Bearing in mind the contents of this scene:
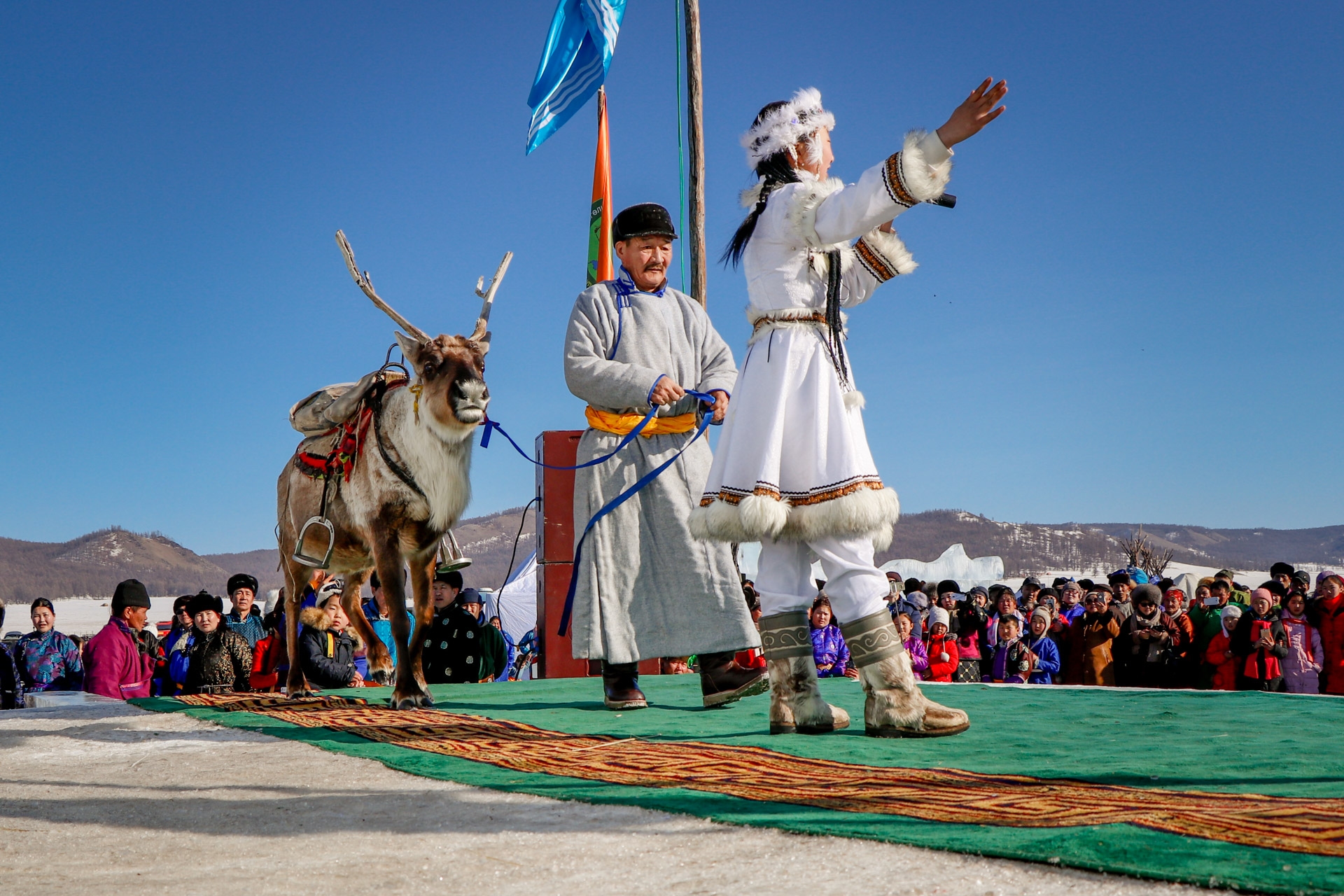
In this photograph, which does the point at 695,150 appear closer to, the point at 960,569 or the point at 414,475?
the point at 414,475

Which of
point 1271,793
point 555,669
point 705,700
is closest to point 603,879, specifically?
point 1271,793

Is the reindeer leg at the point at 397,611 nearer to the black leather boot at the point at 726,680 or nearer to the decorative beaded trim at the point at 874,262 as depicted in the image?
the black leather boot at the point at 726,680

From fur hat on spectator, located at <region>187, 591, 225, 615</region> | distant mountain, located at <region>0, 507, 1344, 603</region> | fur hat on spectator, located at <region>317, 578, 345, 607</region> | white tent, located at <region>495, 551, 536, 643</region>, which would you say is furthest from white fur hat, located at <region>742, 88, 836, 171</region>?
distant mountain, located at <region>0, 507, 1344, 603</region>

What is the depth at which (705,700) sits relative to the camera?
4.57 m

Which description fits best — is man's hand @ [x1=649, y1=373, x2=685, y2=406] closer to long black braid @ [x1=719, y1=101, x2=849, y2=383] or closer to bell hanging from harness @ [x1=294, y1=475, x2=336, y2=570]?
long black braid @ [x1=719, y1=101, x2=849, y2=383]

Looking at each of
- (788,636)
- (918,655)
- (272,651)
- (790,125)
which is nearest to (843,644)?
(918,655)

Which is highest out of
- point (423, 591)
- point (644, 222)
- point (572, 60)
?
point (572, 60)

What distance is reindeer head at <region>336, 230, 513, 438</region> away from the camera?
500cm

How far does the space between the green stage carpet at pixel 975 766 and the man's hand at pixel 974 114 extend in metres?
1.85

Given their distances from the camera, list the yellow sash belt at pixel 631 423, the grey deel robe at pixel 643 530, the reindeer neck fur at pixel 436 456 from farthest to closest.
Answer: the reindeer neck fur at pixel 436 456, the yellow sash belt at pixel 631 423, the grey deel robe at pixel 643 530

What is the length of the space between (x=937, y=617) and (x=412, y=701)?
6.36m

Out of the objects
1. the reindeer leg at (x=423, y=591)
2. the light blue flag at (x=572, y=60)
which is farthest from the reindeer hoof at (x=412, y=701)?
the light blue flag at (x=572, y=60)

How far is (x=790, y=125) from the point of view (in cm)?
377

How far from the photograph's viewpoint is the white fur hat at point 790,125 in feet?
12.3
